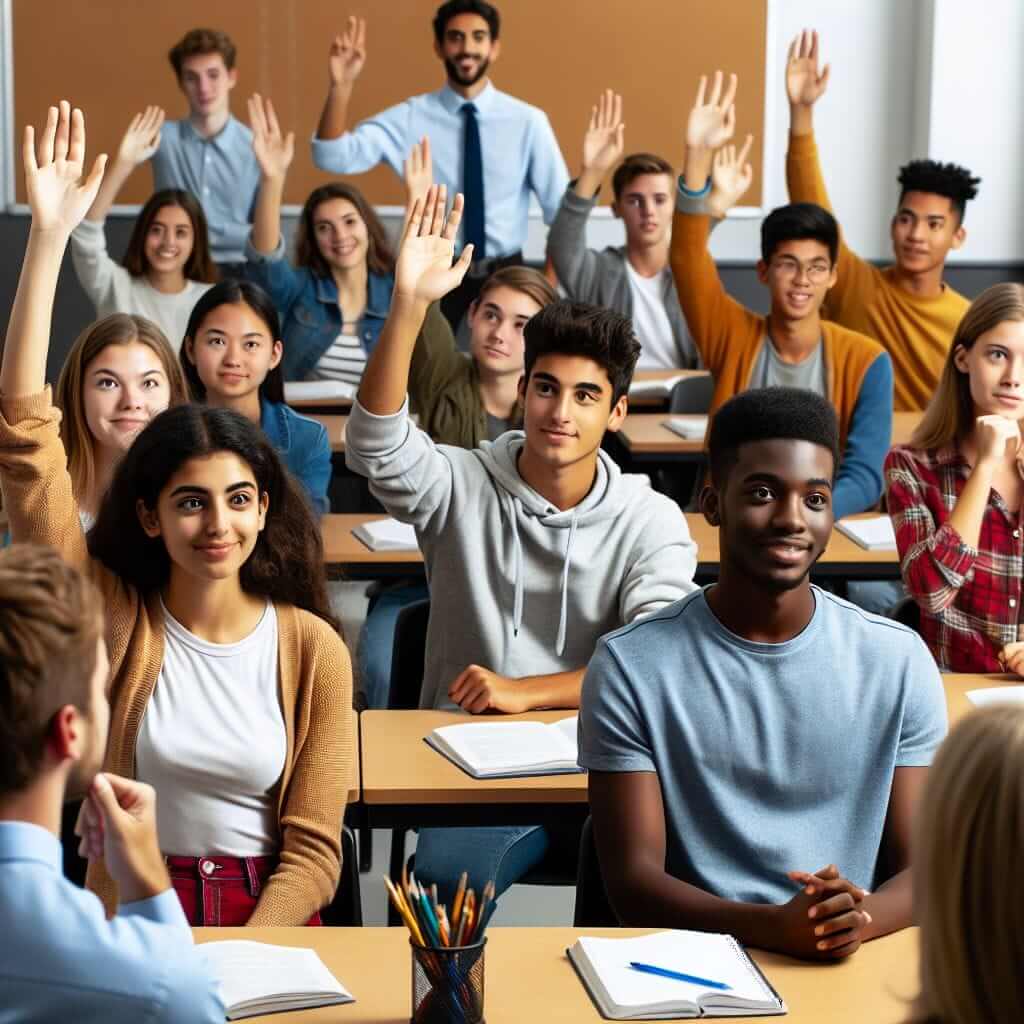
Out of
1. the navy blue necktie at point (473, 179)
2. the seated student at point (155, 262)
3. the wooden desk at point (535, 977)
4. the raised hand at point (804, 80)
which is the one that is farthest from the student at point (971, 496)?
the navy blue necktie at point (473, 179)

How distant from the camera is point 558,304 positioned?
3.01 m

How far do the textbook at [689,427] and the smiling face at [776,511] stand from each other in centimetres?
273

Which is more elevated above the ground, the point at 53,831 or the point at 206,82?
the point at 206,82

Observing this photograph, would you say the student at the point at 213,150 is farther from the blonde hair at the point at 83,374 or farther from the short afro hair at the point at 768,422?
the short afro hair at the point at 768,422

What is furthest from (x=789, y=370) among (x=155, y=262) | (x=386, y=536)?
(x=155, y=262)

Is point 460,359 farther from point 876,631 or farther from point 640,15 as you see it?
point 640,15

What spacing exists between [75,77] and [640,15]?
2720 mm

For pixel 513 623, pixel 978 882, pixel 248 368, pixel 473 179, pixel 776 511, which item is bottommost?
pixel 513 623

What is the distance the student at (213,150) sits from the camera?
6777 mm

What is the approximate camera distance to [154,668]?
2.38 metres

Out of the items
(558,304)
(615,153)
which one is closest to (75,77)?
(615,153)

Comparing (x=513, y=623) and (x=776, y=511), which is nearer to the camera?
(x=776, y=511)

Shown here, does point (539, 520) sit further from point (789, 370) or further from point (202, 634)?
point (789, 370)

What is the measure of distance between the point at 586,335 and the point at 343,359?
2889 mm
